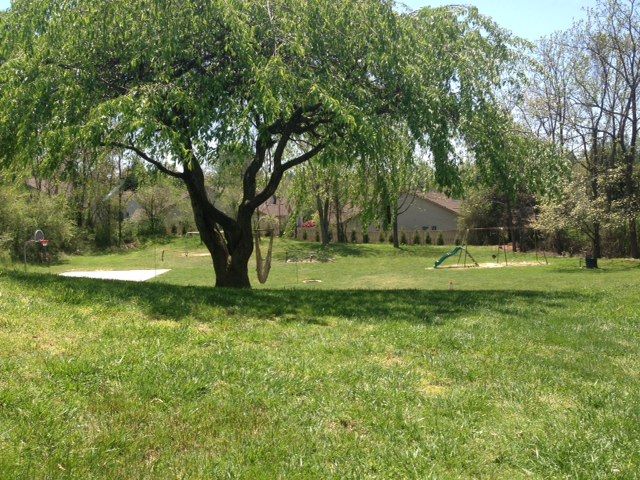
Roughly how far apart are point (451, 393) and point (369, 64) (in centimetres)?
780

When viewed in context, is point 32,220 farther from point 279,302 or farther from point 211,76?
point 279,302

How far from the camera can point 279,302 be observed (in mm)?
9844

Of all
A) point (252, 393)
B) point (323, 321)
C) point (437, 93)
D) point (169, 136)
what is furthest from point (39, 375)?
point (437, 93)

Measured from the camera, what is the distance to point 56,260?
38062 millimetres

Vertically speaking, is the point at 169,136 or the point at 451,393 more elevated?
the point at 169,136

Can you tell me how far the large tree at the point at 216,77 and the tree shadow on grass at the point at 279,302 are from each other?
2.24 meters

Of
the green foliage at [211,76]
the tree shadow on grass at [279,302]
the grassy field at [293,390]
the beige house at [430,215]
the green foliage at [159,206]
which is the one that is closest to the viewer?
the grassy field at [293,390]

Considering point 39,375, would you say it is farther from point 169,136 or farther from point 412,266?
point 412,266

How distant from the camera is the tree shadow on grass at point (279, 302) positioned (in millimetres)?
7926

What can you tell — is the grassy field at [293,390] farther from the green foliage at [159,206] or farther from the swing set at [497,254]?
the green foliage at [159,206]

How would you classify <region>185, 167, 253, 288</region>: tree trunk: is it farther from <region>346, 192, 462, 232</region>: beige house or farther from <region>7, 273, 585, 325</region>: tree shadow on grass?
<region>346, 192, 462, 232</region>: beige house

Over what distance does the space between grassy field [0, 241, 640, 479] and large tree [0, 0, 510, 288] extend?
2845 mm

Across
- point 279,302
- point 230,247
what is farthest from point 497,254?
point 279,302

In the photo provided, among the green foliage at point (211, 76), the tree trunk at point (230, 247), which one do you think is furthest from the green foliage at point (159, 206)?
the green foliage at point (211, 76)
